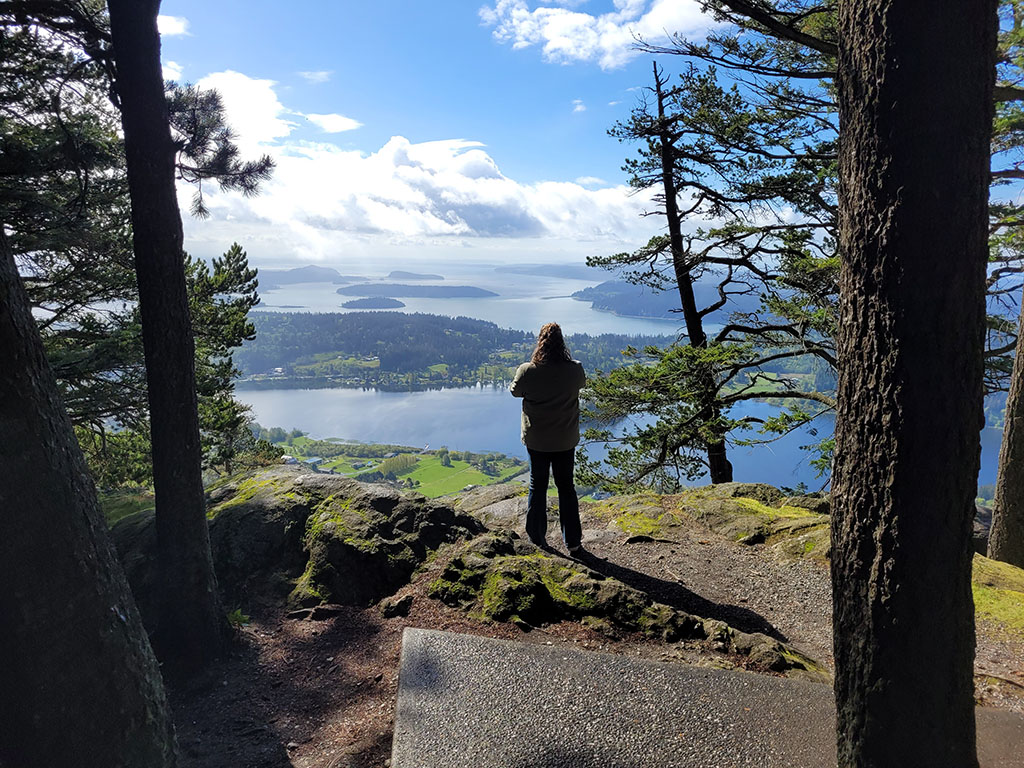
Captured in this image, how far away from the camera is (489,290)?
150m

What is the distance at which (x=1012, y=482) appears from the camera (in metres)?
5.74

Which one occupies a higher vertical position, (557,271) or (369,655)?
(557,271)

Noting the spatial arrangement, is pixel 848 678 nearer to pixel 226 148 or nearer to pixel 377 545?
pixel 377 545

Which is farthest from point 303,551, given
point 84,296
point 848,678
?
point 84,296

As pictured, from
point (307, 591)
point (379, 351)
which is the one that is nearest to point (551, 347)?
point (307, 591)

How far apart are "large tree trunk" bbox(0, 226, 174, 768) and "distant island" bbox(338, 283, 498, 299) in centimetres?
14303

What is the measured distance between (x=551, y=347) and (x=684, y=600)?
2.45 metres

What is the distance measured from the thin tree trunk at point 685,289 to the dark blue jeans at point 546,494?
223 inches

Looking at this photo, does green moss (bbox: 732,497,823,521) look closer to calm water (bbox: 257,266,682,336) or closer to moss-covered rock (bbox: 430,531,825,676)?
moss-covered rock (bbox: 430,531,825,676)

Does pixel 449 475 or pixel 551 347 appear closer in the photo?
pixel 551 347

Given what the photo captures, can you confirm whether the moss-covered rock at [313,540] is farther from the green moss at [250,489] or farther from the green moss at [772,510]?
the green moss at [772,510]

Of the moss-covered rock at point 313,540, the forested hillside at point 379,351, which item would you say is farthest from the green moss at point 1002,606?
the forested hillside at point 379,351

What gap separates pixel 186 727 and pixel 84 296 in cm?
727

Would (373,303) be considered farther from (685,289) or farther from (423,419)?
(685,289)
